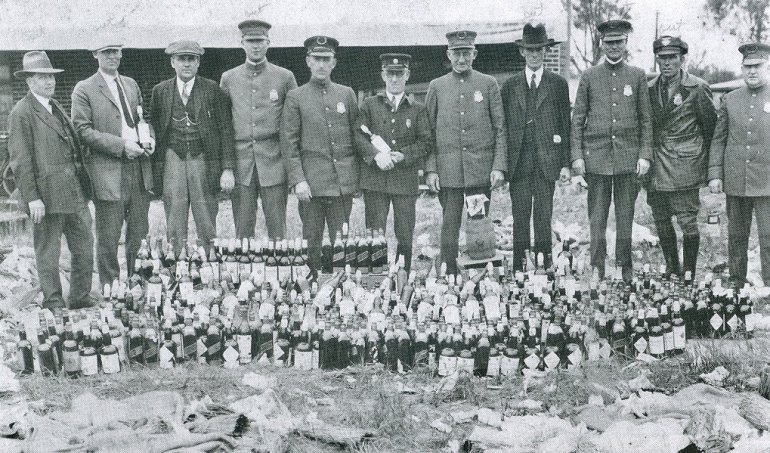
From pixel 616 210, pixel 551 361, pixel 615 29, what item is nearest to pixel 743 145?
pixel 616 210

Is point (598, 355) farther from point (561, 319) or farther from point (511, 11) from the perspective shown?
point (511, 11)

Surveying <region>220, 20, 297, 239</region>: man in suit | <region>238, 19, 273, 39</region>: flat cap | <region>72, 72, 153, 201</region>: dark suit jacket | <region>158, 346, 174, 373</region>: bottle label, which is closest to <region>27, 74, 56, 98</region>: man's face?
<region>72, 72, 153, 201</region>: dark suit jacket

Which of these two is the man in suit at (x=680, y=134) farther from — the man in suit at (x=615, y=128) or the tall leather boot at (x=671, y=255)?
the man in suit at (x=615, y=128)

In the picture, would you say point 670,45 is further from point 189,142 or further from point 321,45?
point 189,142

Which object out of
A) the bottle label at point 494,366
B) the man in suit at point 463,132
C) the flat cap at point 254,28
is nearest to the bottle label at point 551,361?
the bottle label at point 494,366

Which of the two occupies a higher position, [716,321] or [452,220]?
[452,220]

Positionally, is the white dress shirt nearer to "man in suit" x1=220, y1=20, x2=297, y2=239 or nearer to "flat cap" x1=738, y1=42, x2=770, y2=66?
"man in suit" x1=220, y1=20, x2=297, y2=239

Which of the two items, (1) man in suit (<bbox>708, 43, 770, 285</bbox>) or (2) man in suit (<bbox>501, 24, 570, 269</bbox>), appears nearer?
(1) man in suit (<bbox>708, 43, 770, 285</bbox>)
